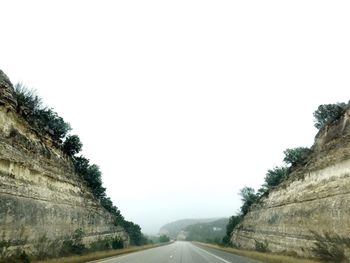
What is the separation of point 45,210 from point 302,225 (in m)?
18.5

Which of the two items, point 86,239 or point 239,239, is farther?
point 239,239

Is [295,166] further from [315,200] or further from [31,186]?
[31,186]

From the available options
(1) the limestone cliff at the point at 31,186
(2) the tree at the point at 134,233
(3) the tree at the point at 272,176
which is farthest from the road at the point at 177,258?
(2) the tree at the point at 134,233

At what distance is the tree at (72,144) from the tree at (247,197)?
4000cm

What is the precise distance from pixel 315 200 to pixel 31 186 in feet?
62.7

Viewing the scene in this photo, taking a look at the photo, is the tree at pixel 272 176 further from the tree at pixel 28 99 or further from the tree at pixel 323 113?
the tree at pixel 28 99

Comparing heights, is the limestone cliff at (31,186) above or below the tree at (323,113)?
below

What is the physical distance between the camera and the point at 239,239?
218 ft

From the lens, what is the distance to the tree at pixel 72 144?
153 feet

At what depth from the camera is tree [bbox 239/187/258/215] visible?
3181 inches

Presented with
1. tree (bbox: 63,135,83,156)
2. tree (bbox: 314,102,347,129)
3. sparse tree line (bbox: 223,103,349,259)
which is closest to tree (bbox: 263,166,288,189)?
sparse tree line (bbox: 223,103,349,259)

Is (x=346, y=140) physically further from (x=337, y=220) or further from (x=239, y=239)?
(x=239, y=239)

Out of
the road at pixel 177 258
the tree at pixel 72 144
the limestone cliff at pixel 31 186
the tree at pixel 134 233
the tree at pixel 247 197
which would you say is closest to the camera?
the limestone cliff at pixel 31 186

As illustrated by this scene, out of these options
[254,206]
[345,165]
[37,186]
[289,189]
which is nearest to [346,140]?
[345,165]
